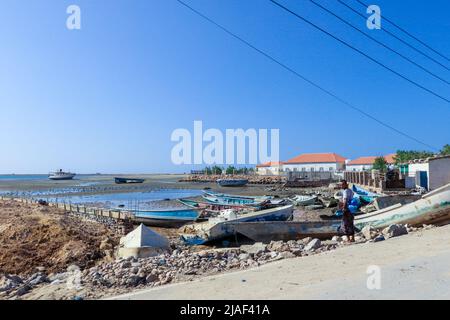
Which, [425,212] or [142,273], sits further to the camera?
[425,212]

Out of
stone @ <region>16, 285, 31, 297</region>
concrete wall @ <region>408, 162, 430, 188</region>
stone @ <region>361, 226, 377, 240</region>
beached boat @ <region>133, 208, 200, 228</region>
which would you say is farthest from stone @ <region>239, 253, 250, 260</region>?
concrete wall @ <region>408, 162, 430, 188</region>

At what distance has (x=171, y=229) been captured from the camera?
70.8 feet

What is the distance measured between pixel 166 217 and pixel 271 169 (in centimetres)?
10483

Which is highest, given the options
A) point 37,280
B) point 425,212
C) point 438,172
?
point 438,172

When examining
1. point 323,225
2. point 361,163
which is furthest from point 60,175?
point 323,225

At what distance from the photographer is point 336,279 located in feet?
21.3

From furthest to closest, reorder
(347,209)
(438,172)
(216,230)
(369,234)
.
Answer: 1. (438,172)
2. (216,230)
3. (369,234)
4. (347,209)

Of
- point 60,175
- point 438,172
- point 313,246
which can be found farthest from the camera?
point 60,175

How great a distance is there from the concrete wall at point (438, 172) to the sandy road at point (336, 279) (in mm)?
25781

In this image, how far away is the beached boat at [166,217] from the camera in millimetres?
21812

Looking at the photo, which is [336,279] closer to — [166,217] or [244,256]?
[244,256]

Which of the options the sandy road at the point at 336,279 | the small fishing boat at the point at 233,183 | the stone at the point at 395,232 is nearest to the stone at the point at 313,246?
the sandy road at the point at 336,279
